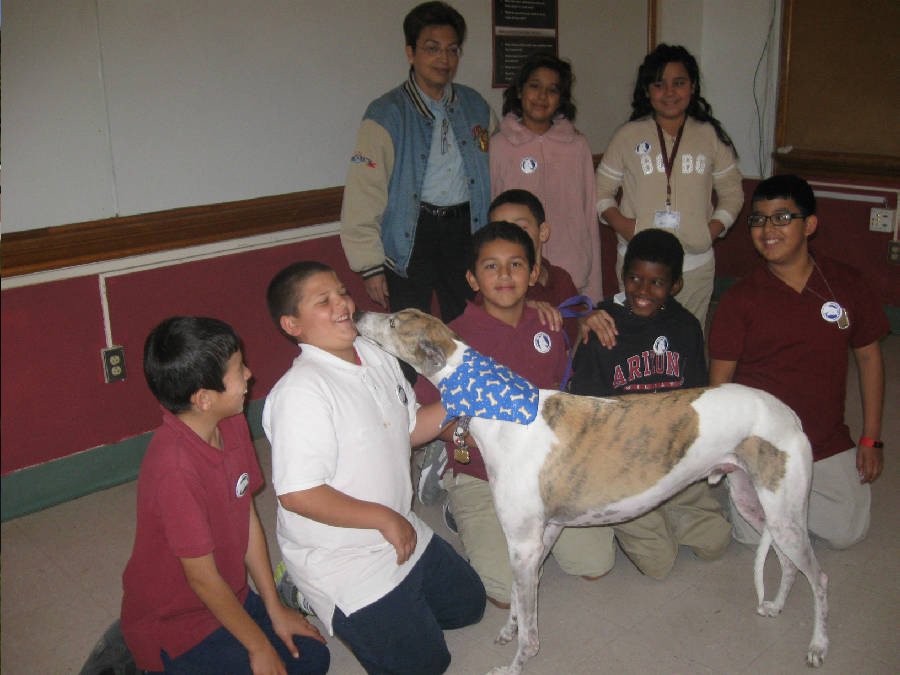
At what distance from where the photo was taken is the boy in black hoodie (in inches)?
105

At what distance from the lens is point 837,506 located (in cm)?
277

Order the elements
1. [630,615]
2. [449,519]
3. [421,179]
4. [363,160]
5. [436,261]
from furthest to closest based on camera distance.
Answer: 1. [436,261]
2. [421,179]
3. [363,160]
4. [449,519]
5. [630,615]

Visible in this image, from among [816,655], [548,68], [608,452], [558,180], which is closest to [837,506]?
[816,655]

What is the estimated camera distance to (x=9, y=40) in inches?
115

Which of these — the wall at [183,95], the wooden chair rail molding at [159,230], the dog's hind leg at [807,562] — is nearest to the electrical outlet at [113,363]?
the wooden chair rail molding at [159,230]

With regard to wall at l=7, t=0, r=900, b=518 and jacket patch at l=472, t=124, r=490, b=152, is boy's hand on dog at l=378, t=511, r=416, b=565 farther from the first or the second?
jacket patch at l=472, t=124, r=490, b=152

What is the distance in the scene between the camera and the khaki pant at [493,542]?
103 inches

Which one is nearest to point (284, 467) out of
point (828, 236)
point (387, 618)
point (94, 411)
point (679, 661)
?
point (387, 618)

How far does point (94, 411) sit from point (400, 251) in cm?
155

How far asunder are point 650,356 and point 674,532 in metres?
0.67

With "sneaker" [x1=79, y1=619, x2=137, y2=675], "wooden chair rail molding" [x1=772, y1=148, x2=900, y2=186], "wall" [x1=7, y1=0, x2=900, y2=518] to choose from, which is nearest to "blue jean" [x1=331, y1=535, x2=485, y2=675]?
"sneaker" [x1=79, y1=619, x2=137, y2=675]

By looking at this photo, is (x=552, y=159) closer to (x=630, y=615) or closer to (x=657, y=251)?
(x=657, y=251)

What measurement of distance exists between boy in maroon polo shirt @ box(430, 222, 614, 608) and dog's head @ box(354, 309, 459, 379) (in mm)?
466

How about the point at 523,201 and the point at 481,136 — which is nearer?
the point at 523,201
